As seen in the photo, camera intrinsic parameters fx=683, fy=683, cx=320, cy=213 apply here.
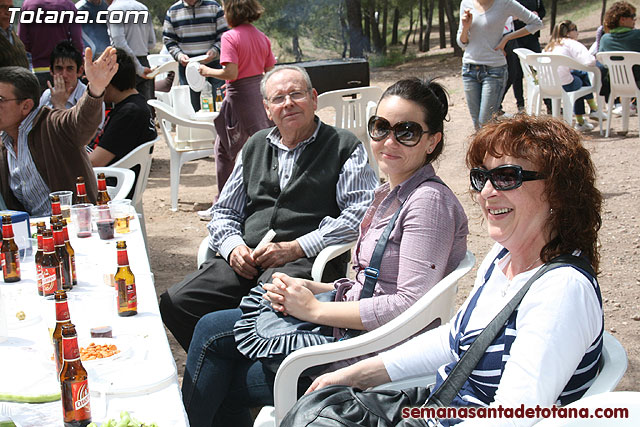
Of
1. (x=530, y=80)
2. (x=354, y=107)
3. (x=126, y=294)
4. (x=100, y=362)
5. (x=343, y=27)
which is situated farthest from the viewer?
(x=343, y=27)

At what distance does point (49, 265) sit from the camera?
2268 millimetres

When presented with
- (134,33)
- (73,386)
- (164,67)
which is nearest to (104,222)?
(73,386)

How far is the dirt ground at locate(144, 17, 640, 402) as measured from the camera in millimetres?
3945

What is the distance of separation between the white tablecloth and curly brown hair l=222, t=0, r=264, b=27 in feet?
12.2

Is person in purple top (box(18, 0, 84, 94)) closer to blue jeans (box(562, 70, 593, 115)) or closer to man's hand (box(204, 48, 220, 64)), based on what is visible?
man's hand (box(204, 48, 220, 64))

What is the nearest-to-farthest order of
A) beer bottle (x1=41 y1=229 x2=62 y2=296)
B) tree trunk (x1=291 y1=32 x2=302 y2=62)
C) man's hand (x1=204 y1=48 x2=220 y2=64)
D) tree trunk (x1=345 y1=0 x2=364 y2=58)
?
beer bottle (x1=41 y1=229 x2=62 y2=296), man's hand (x1=204 y1=48 x2=220 y2=64), tree trunk (x1=345 y1=0 x2=364 y2=58), tree trunk (x1=291 y1=32 x2=302 y2=62)

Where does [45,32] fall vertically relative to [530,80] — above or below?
above

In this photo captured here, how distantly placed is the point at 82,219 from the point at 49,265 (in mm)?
727

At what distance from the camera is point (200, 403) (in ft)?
7.90

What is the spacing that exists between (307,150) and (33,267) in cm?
128

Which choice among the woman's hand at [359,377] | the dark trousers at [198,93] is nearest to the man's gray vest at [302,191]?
the woman's hand at [359,377]

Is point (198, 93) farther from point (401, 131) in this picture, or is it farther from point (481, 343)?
point (481, 343)

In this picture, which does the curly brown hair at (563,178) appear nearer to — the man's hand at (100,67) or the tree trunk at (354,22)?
the man's hand at (100,67)

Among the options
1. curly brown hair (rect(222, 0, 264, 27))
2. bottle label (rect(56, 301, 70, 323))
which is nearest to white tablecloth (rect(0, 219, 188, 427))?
bottle label (rect(56, 301, 70, 323))
